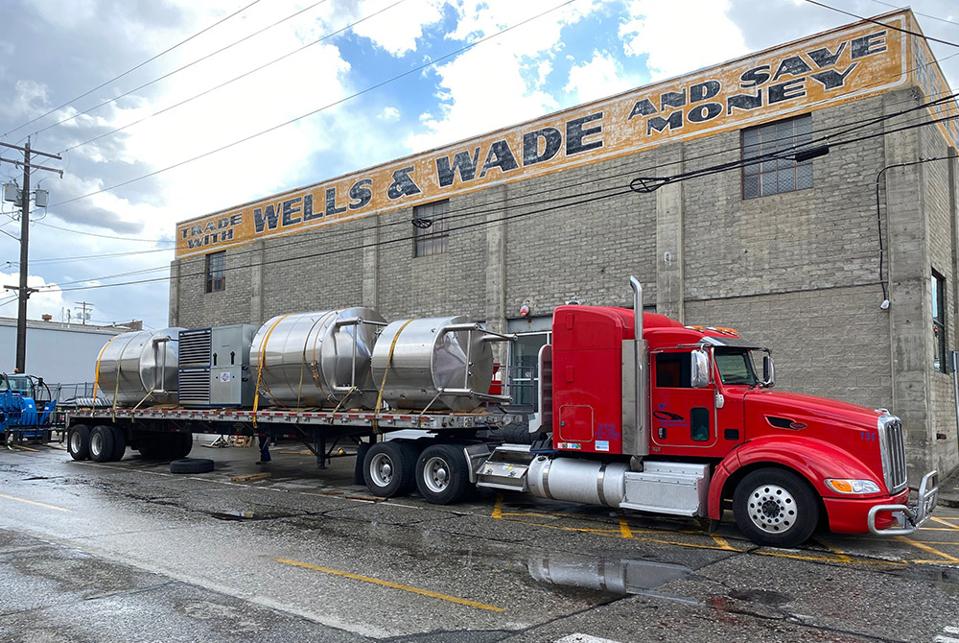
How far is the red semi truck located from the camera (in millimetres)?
8906

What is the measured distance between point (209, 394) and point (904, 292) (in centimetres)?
1440

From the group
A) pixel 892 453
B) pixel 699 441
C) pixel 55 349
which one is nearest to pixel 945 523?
pixel 892 453

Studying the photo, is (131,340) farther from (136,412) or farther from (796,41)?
(796,41)

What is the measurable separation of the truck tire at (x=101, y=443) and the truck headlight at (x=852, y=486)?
1694cm

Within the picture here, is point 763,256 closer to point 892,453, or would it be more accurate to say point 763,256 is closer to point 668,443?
point 668,443

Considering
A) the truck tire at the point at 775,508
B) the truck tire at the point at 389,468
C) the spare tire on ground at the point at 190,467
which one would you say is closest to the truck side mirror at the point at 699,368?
the truck tire at the point at 775,508

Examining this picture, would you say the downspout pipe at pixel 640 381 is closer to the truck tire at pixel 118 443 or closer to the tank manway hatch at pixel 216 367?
the tank manway hatch at pixel 216 367

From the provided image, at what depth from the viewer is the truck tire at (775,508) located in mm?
8828

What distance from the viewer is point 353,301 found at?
26547 mm

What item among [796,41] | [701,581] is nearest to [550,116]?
[796,41]

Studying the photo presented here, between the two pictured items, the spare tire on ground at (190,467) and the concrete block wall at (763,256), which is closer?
the concrete block wall at (763,256)

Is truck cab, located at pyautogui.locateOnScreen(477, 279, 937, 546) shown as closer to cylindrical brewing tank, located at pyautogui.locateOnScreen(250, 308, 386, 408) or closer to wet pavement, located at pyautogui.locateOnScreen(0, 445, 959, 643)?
wet pavement, located at pyautogui.locateOnScreen(0, 445, 959, 643)

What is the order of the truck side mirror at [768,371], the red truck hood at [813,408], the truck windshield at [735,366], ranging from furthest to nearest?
the truck side mirror at [768,371] → the truck windshield at [735,366] → the red truck hood at [813,408]

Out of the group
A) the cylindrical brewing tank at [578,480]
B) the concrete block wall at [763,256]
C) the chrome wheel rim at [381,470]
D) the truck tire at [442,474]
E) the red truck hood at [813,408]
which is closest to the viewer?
the red truck hood at [813,408]
